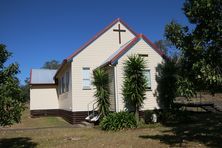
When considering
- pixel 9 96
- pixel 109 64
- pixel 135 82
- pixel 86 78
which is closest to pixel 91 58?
pixel 86 78

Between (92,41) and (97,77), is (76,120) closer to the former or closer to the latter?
(97,77)

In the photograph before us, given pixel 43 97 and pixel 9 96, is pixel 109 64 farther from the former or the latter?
pixel 43 97

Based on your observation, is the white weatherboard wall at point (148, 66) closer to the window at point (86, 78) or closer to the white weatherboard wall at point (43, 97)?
the window at point (86, 78)

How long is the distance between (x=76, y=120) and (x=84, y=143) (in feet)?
28.2

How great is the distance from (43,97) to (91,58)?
35.7ft

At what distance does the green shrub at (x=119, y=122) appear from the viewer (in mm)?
14828

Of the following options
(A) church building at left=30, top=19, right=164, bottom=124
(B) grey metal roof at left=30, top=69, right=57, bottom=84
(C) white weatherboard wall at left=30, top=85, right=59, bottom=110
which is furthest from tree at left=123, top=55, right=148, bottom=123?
(B) grey metal roof at left=30, top=69, right=57, bottom=84

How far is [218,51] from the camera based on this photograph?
1048cm

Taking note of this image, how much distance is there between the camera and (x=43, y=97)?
2883cm

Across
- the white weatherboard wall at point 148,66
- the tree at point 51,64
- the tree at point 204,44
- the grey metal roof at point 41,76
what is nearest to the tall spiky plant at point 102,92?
the white weatherboard wall at point 148,66

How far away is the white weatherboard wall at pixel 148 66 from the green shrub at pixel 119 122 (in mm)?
1778

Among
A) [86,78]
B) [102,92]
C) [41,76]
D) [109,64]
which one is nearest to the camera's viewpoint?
[102,92]

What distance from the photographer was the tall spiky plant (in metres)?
17.4

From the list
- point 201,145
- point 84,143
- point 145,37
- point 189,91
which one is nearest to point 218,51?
point 189,91
